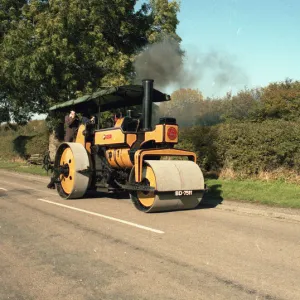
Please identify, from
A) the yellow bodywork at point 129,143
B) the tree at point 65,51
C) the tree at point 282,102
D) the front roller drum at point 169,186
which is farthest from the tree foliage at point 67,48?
the tree at point 282,102

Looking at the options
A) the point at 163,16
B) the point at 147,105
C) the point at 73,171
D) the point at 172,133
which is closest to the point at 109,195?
the point at 73,171

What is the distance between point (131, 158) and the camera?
27.9 feet

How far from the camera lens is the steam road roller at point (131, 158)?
302 inches

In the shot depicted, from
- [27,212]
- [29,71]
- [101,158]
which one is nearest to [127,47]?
[29,71]

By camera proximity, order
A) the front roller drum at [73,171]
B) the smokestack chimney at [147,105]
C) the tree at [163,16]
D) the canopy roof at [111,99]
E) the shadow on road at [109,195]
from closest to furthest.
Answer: the smokestack chimney at [147,105] → the canopy roof at [111,99] → the front roller drum at [73,171] → the shadow on road at [109,195] → the tree at [163,16]

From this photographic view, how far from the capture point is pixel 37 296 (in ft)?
12.0

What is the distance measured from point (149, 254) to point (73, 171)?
17.0 feet

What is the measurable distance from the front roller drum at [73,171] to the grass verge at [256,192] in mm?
2951

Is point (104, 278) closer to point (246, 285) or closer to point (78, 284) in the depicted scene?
point (78, 284)

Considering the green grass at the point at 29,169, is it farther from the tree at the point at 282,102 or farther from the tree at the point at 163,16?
the tree at the point at 282,102

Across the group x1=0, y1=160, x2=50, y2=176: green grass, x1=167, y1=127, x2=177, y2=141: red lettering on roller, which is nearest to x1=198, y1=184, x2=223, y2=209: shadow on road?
x1=167, y1=127, x2=177, y2=141: red lettering on roller

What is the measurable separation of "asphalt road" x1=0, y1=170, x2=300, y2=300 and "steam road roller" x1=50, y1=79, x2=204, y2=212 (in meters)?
0.48

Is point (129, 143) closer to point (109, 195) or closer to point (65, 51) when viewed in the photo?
point (109, 195)

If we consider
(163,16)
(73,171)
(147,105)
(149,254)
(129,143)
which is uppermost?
(163,16)
